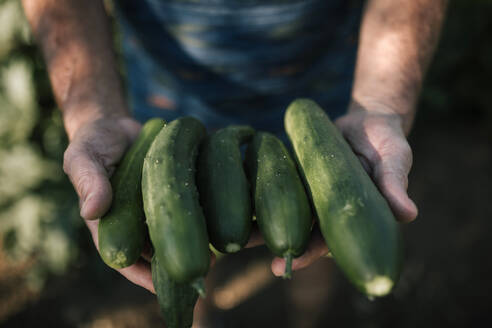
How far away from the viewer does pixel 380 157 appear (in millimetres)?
2432

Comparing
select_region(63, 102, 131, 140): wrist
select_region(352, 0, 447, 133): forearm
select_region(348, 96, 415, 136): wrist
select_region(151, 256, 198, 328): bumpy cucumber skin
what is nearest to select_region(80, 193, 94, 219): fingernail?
select_region(151, 256, 198, 328): bumpy cucumber skin

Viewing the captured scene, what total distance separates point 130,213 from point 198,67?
1.67 meters

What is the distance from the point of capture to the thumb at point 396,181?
218cm

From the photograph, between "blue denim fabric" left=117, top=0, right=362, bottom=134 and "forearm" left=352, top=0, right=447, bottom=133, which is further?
"blue denim fabric" left=117, top=0, right=362, bottom=134

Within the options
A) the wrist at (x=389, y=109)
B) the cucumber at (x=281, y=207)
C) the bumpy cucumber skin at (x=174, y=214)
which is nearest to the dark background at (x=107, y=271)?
the wrist at (x=389, y=109)

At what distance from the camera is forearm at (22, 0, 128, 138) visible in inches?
129

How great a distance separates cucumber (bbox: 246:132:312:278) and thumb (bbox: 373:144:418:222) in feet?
1.39

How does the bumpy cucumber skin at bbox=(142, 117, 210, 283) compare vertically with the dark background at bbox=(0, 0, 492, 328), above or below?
above

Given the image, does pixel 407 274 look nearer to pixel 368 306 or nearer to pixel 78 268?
pixel 368 306

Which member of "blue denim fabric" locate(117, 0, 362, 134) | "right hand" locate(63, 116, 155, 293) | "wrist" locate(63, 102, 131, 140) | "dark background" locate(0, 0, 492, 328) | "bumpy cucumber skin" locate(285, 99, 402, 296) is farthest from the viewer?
"dark background" locate(0, 0, 492, 328)

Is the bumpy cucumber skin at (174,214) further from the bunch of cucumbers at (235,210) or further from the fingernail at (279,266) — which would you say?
the fingernail at (279,266)

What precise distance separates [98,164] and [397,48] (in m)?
2.36

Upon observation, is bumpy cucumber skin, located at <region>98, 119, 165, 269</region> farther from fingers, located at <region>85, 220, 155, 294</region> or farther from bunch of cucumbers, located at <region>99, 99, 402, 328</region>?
fingers, located at <region>85, 220, 155, 294</region>

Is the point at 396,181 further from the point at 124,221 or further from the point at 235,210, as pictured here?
the point at 124,221
